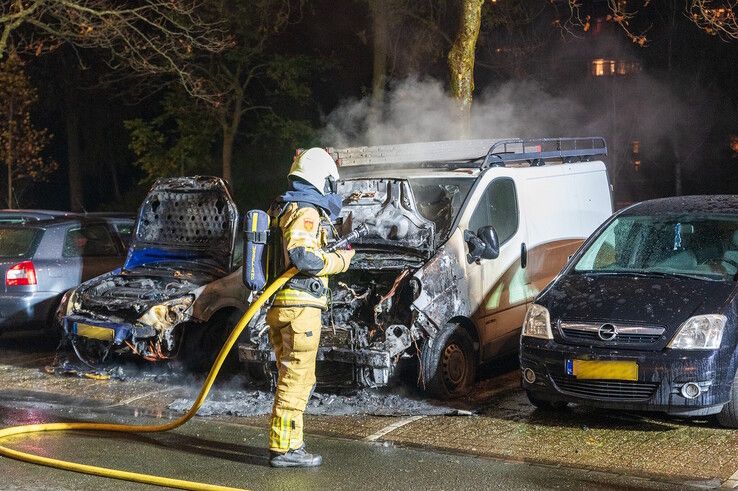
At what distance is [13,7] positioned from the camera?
734 inches

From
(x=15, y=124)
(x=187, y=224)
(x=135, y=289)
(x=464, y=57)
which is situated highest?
(x=15, y=124)

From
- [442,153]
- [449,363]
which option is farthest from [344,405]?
[442,153]

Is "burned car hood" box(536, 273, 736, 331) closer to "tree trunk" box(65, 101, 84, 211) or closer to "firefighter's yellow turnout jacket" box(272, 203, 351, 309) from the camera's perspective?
"firefighter's yellow turnout jacket" box(272, 203, 351, 309)

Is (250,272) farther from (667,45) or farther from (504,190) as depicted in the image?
(667,45)

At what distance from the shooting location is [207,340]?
10.2 m

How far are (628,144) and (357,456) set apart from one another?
3551 cm

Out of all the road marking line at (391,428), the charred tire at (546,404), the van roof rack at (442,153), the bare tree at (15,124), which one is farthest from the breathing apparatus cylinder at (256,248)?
the bare tree at (15,124)

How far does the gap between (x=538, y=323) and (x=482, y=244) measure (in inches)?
51.4

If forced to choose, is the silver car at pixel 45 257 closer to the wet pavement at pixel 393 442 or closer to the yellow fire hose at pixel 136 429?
the wet pavement at pixel 393 442

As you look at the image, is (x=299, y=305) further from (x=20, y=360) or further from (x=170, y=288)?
(x=20, y=360)

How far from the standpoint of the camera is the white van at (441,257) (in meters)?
8.44

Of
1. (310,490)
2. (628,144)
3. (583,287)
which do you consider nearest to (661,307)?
(583,287)

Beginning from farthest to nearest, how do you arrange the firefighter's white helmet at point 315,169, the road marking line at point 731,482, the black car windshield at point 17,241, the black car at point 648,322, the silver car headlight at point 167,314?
the black car windshield at point 17,241 → the silver car headlight at point 167,314 → the black car at point 648,322 → the firefighter's white helmet at point 315,169 → the road marking line at point 731,482

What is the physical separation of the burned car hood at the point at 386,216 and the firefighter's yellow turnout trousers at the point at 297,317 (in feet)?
7.58
